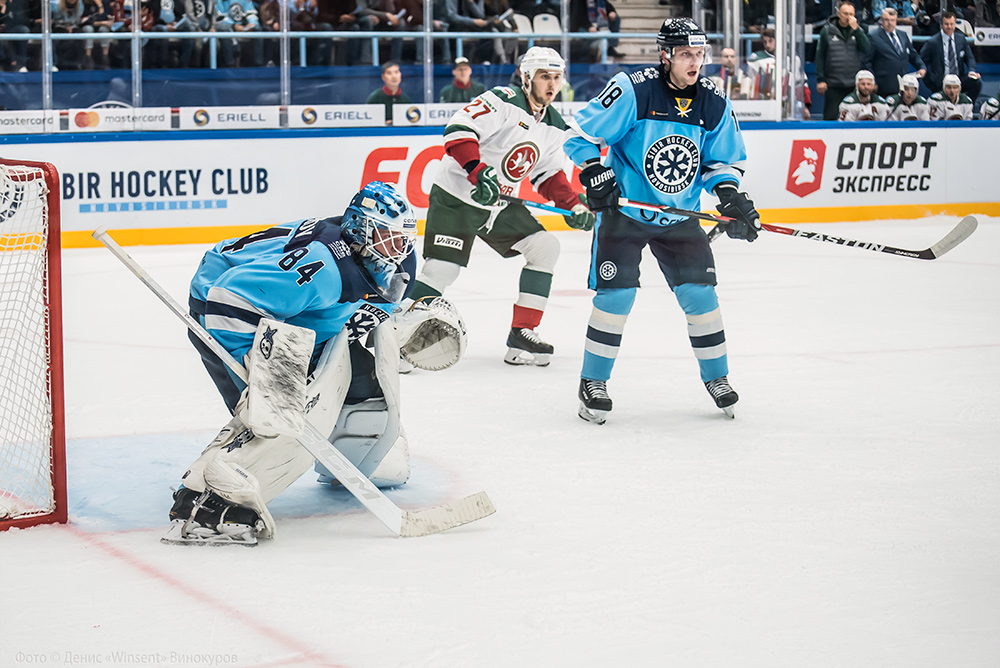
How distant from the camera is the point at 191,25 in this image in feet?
26.8

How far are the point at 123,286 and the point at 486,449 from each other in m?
3.48

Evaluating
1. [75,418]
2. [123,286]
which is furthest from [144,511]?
[123,286]

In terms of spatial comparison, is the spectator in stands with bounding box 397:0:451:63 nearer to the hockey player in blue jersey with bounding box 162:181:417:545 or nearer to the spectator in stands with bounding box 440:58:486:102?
the spectator in stands with bounding box 440:58:486:102

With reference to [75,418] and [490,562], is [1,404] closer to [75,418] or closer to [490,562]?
[75,418]

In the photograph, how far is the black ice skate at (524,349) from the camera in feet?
15.2

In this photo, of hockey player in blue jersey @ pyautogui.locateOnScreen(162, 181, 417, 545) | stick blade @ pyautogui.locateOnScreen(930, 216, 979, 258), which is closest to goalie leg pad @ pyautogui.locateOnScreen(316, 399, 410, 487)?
hockey player in blue jersey @ pyautogui.locateOnScreen(162, 181, 417, 545)

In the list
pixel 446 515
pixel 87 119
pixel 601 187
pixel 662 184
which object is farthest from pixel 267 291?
pixel 87 119

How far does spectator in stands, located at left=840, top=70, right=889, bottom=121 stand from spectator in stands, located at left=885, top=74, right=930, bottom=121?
0.30 ft

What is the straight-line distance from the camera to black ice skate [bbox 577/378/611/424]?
3.67 metres

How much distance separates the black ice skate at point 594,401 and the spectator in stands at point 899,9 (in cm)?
808

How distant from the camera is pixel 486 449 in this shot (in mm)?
3361

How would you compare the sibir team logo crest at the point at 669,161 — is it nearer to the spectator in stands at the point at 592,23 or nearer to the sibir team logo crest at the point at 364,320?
the sibir team logo crest at the point at 364,320

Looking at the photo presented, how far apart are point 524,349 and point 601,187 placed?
1154 mm

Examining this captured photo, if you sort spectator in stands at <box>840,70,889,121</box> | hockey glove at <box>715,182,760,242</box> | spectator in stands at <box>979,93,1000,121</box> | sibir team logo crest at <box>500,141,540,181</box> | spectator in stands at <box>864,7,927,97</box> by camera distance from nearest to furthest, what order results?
hockey glove at <box>715,182,760,242</box> < sibir team logo crest at <box>500,141,540,181</box> < spectator in stands at <box>840,70,889,121</box> < spectator in stands at <box>864,7,927,97</box> < spectator in stands at <box>979,93,1000,121</box>
